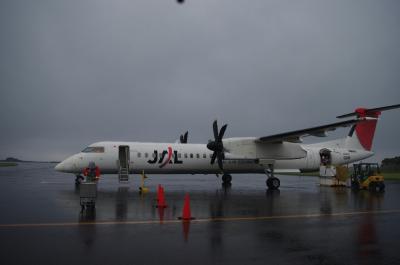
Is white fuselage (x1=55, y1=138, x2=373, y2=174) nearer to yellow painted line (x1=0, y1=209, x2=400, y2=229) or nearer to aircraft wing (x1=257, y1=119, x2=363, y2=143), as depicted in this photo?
aircraft wing (x1=257, y1=119, x2=363, y2=143)

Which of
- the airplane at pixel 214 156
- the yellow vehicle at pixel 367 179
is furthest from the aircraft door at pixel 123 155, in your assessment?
the yellow vehicle at pixel 367 179

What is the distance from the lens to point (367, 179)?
72.5 ft

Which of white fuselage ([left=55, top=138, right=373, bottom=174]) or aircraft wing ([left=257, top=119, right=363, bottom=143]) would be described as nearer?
aircraft wing ([left=257, top=119, right=363, bottom=143])

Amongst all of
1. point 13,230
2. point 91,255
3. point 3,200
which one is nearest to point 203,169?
point 3,200

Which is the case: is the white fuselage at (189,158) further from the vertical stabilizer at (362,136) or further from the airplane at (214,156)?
the vertical stabilizer at (362,136)

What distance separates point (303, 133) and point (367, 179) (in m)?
5.70

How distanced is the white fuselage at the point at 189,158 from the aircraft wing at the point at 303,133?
2.49 feet

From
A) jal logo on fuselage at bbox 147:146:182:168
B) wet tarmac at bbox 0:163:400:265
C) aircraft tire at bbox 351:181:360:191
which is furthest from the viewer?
aircraft tire at bbox 351:181:360:191

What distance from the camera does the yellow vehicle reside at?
21.4 meters

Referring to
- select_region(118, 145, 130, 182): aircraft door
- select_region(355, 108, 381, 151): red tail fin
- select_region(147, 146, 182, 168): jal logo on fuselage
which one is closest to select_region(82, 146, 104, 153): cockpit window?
select_region(118, 145, 130, 182): aircraft door

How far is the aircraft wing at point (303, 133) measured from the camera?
19.5 m

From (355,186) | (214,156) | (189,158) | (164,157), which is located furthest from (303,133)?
(164,157)

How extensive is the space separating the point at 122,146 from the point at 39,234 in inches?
561

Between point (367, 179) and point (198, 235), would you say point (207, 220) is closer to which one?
point (198, 235)
